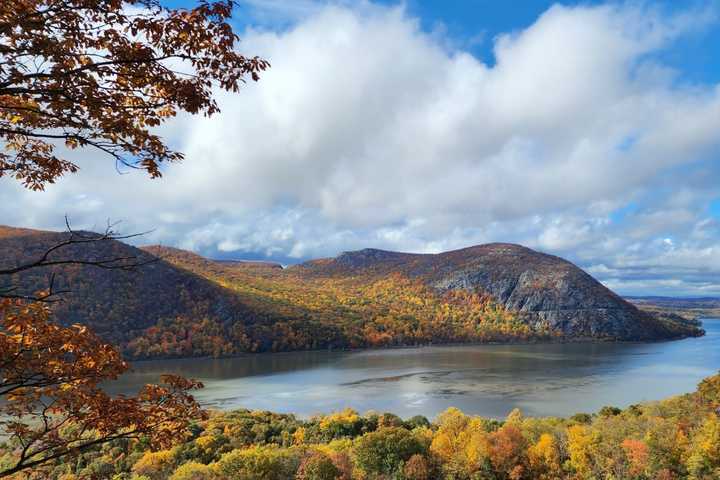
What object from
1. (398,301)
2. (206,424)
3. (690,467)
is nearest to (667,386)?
(690,467)

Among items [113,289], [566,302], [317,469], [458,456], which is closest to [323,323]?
[113,289]

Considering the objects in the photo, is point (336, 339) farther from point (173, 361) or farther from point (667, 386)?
point (667, 386)

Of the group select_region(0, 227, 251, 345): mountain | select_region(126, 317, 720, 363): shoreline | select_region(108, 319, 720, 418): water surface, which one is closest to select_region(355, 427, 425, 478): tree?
select_region(108, 319, 720, 418): water surface

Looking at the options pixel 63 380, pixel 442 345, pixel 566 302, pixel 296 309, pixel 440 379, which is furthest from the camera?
pixel 566 302

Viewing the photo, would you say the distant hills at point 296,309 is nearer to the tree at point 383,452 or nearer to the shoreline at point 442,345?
the shoreline at point 442,345

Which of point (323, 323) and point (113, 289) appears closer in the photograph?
point (113, 289)

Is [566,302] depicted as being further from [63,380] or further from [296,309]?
[63,380]

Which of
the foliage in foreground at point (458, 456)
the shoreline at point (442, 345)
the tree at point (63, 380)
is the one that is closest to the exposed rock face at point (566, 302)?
the shoreline at point (442, 345)

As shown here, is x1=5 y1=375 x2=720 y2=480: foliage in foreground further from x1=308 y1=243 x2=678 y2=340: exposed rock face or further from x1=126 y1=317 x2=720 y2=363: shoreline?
x1=308 y1=243 x2=678 y2=340: exposed rock face
